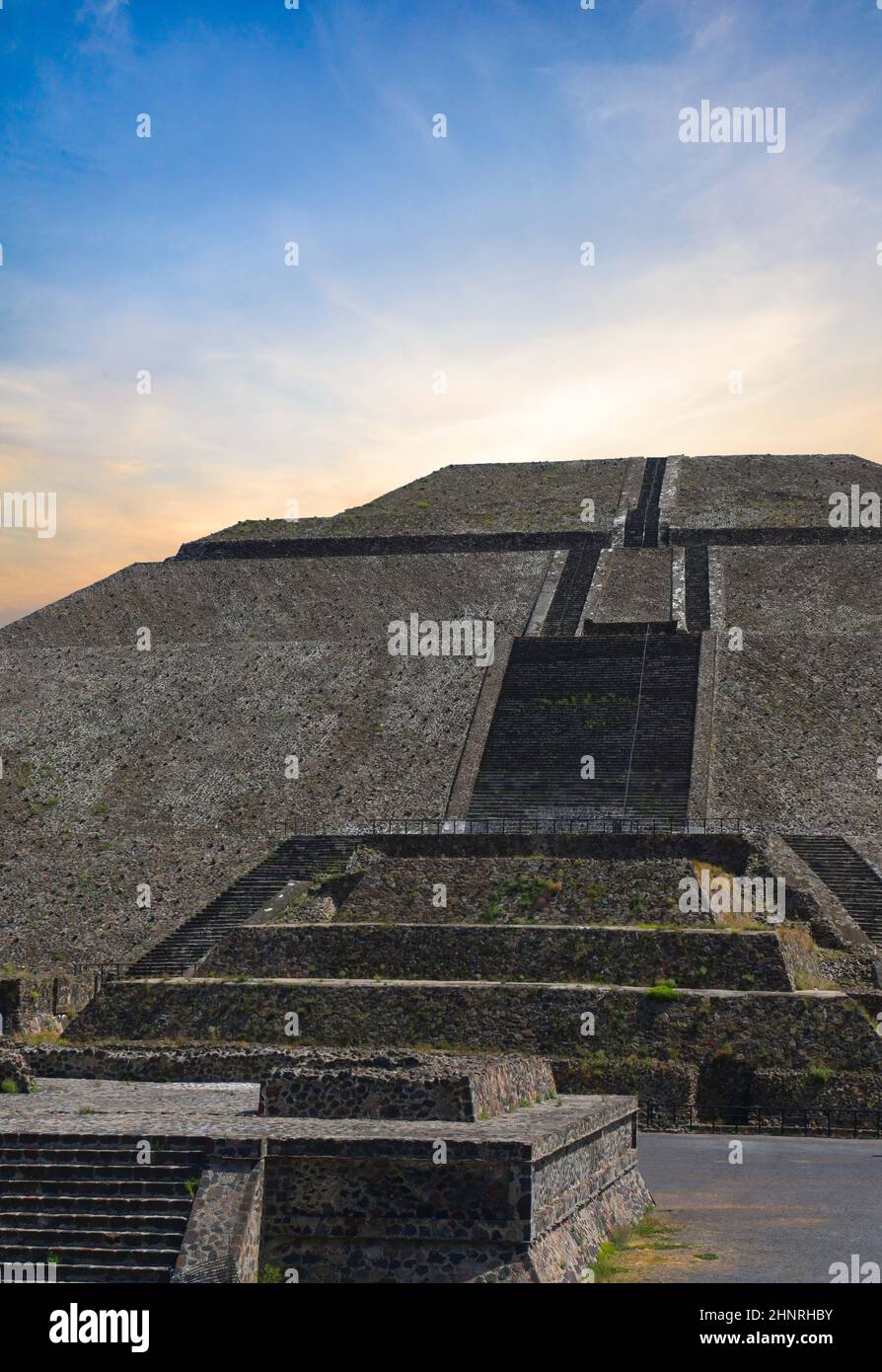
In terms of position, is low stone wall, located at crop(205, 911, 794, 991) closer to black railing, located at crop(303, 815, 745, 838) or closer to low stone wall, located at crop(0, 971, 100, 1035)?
low stone wall, located at crop(0, 971, 100, 1035)

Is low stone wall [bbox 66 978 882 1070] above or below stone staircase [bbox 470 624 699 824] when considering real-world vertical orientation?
below

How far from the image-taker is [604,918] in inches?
1143

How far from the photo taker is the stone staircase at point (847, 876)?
31766mm

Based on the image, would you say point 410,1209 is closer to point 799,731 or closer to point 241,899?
point 241,899

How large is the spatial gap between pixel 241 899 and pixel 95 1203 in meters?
21.0

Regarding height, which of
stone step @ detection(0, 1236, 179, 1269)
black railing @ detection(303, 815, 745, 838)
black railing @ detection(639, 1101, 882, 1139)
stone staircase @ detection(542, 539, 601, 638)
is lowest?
black railing @ detection(639, 1101, 882, 1139)

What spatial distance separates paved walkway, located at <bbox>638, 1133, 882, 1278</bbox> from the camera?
46.5 ft

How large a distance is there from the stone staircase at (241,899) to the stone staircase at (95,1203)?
1700 centimetres

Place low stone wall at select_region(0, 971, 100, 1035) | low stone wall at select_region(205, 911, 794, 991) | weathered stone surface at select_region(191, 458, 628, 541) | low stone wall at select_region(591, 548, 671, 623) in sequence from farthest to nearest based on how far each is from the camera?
weathered stone surface at select_region(191, 458, 628, 541) < low stone wall at select_region(591, 548, 671, 623) < low stone wall at select_region(0, 971, 100, 1035) < low stone wall at select_region(205, 911, 794, 991)

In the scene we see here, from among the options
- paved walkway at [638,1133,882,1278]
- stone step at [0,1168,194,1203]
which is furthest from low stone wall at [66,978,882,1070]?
stone step at [0,1168,194,1203]

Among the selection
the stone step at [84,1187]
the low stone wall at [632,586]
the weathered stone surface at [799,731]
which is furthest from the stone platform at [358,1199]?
the low stone wall at [632,586]

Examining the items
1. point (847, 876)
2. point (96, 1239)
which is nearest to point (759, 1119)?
point (847, 876)

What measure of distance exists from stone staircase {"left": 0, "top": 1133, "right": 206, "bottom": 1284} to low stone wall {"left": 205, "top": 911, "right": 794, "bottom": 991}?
14.3 meters

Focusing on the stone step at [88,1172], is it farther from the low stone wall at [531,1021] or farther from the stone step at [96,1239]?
the low stone wall at [531,1021]
